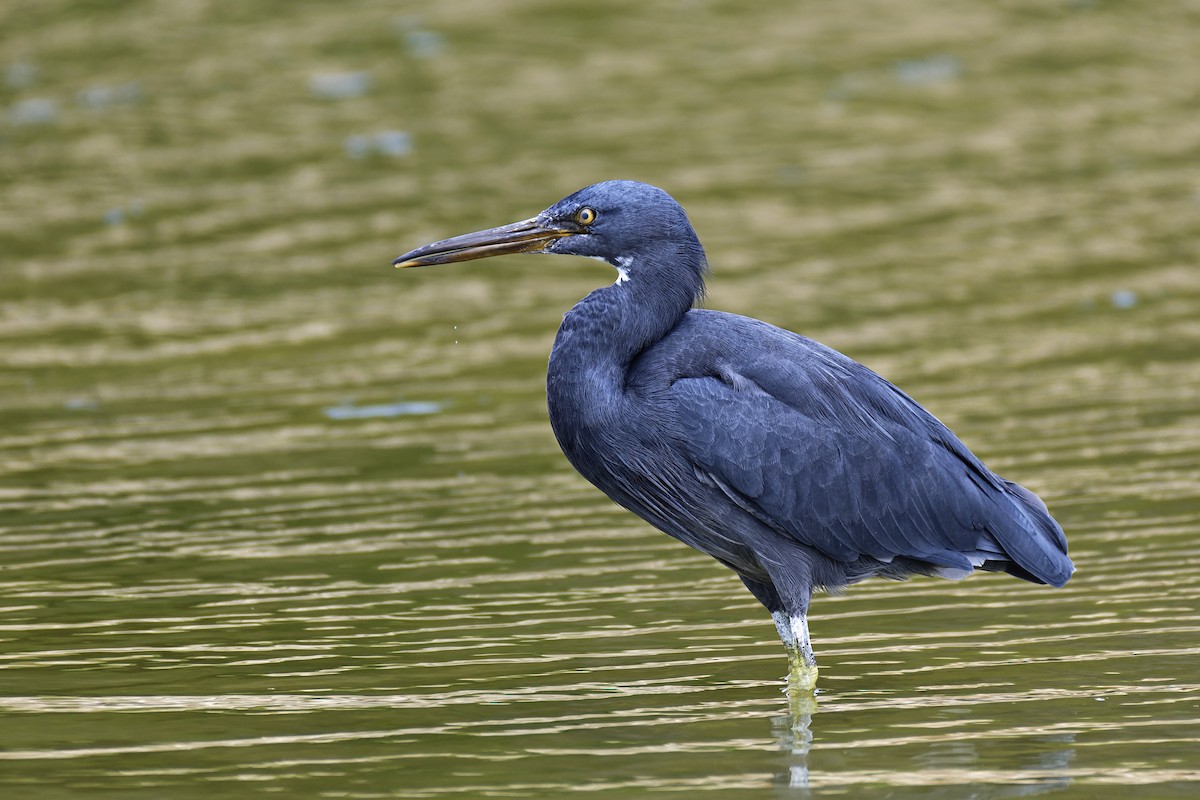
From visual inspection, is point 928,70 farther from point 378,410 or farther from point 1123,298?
point 378,410

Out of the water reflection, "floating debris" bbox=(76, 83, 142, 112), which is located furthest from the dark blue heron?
"floating debris" bbox=(76, 83, 142, 112)

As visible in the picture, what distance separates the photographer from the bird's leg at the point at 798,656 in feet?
21.7

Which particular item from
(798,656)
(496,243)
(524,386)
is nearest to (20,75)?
(524,386)

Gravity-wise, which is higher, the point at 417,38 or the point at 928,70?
the point at 417,38

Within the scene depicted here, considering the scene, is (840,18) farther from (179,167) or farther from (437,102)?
(179,167)

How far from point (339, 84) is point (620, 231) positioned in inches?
460

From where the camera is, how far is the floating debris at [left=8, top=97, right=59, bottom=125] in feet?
57.3

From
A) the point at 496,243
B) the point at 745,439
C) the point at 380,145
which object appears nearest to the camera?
the point at 745,439

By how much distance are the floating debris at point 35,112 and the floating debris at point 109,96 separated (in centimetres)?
30

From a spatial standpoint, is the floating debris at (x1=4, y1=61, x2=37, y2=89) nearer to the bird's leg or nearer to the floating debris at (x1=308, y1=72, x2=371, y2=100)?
the floating debris at (x1=308, y1=72, x2=371, y2=100)

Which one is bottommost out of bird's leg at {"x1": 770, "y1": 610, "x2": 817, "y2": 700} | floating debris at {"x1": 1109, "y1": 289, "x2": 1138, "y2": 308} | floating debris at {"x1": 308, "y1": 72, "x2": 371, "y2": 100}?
floating debris at {"x1": 1109, "y1": 289, "x2": 1138, "y2": 308}

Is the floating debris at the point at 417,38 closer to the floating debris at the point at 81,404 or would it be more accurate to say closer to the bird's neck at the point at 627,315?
the floating debris at the point at 81,404

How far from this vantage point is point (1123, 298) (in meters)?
12.5

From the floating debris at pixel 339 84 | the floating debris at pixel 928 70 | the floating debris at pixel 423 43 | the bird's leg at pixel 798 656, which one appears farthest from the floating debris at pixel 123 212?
the bird's leg at pixel 798 656
